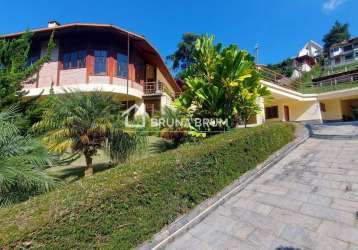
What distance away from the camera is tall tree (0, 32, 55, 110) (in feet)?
28.8

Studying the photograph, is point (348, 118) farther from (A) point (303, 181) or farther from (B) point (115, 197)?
(B) point (115, 197)

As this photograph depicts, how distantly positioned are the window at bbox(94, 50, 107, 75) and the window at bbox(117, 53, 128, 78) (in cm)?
97

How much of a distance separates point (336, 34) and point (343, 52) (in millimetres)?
11525

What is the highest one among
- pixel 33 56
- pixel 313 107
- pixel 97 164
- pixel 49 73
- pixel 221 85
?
pixel 33 56

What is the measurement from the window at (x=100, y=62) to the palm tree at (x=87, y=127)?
855 centimetres

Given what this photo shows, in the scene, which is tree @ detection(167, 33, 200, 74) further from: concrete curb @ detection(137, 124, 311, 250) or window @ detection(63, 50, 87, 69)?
concrete curb @ detection(137, 124, 311, 250)

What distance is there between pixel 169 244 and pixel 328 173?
174 inches

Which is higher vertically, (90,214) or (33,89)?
(33,89)

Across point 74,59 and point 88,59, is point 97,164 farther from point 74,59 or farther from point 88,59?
point 74,59

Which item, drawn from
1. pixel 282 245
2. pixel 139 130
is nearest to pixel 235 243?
pixel 282 245

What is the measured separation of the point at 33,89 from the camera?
15344 millimetres

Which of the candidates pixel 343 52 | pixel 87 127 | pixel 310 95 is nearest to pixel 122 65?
pixel 87 127

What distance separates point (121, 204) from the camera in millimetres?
3207

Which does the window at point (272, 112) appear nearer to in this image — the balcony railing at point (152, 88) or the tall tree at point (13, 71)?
the balcony railing at point (152, 88)
